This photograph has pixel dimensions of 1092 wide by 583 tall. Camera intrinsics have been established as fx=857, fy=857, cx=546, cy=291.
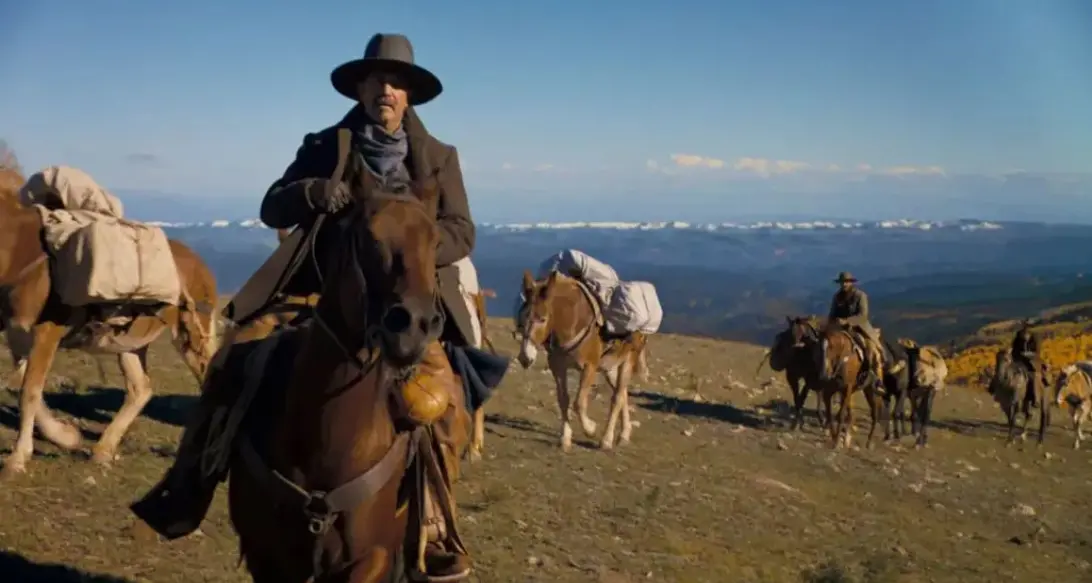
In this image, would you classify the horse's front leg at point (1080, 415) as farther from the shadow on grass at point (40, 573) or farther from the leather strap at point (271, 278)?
the leather strap at point (271, 278)

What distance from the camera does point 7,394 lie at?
10.2 metres

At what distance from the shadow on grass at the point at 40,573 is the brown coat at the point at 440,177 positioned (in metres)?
3.22

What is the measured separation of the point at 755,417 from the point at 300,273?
16588 millimetres

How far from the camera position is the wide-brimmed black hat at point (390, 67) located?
429 cm

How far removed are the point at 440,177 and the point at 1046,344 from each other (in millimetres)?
47927

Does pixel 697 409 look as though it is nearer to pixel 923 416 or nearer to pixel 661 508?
pixel 923 416

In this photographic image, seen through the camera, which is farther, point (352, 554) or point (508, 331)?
point (508, 331)

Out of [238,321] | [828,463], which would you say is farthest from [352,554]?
[828,463]

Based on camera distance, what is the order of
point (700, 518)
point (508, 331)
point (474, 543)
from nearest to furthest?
1. point (474, 543)
2. point (700, 518)
3. point (508, 331)

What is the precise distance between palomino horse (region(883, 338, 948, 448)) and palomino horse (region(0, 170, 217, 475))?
16.1m

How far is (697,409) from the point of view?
19125mm

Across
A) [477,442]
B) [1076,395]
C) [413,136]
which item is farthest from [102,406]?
[1076,395]

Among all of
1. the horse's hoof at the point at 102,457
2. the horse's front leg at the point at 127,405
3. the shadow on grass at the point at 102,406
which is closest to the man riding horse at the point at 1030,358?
the shadow on grass at the point at 102,406

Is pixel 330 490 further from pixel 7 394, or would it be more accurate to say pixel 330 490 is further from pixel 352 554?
pixel 7 394
